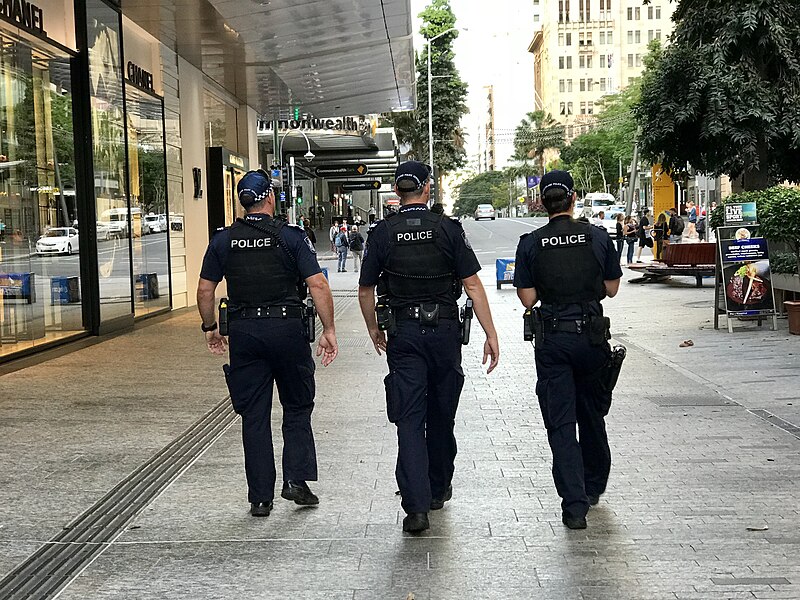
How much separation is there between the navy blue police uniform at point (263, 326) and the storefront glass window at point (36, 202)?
7.54 meters

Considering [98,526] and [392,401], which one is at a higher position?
[392,401]

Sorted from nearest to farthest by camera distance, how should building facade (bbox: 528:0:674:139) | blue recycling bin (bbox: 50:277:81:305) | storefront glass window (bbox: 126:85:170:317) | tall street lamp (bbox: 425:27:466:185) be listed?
blue recycling bin (bbox: 50:277:81:305) → storefront glass window (bbox: 126:85:170:317) → tall street lamp (bbox: 425:27:466:185) → building facade (bbox: 528:0:674:139)

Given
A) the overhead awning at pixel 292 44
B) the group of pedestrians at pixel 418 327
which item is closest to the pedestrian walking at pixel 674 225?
the overhead awning at pixel 292 44

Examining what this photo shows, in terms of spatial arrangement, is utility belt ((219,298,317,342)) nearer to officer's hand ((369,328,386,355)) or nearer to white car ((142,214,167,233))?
officer's hand ((369,328,386,355))

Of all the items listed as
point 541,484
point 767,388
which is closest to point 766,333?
point 767,388

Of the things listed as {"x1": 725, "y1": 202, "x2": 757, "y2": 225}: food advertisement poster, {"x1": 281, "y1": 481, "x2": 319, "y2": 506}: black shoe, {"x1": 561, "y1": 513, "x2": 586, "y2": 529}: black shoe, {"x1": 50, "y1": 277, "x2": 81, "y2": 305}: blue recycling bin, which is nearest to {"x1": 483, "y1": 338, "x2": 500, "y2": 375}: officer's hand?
{"x1": 561, "y1": 513, "x2": 586, "y2": 529}: black shoe

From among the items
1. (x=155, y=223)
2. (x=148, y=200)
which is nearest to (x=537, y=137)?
(x=155, y=223)

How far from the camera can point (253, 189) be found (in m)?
5.92

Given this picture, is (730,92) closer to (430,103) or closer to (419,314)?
(419,314)

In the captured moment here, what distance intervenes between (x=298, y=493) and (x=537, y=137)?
15041 cm

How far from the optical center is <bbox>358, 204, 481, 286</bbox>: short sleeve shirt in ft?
18.6

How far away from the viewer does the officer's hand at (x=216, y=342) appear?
20.2 ft

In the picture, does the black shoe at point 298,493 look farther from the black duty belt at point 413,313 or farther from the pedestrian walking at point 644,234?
the pedestrian walking at point 644,234

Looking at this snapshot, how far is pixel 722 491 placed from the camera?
20.6 feet
